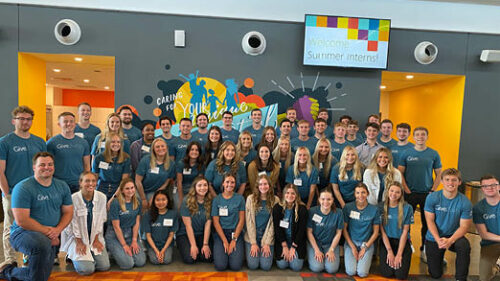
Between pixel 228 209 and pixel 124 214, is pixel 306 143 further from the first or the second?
pixel 124 214

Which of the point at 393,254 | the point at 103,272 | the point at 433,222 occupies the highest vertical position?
the point at 433,222

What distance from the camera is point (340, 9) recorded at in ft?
17.8

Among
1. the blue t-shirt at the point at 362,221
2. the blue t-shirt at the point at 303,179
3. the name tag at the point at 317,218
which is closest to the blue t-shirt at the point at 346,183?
the blue t-shirt at the point at 303,179

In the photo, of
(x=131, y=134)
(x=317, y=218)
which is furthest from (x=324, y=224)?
(x=131, y=134)

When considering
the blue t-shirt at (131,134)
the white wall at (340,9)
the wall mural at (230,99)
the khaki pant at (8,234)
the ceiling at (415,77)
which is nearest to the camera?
Result: the khaki pant at (8,234)

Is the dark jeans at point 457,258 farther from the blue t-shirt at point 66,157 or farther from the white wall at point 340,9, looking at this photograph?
the blue t-shirt at point 66,157

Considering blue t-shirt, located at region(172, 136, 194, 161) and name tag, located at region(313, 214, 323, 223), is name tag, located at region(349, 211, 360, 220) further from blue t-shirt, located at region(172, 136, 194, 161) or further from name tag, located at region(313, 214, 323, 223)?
blue t-shirt, located at region(172, 136, 194, 161)

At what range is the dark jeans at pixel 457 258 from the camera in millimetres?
3178

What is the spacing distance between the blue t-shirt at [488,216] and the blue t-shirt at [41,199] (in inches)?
156

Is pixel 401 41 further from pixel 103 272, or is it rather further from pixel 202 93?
pixel 103 272

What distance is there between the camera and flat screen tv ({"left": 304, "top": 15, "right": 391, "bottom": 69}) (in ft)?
17.3

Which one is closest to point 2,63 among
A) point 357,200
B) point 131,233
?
point 131,233

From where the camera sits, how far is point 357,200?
11.3 ft

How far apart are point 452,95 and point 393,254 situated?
157 inches
